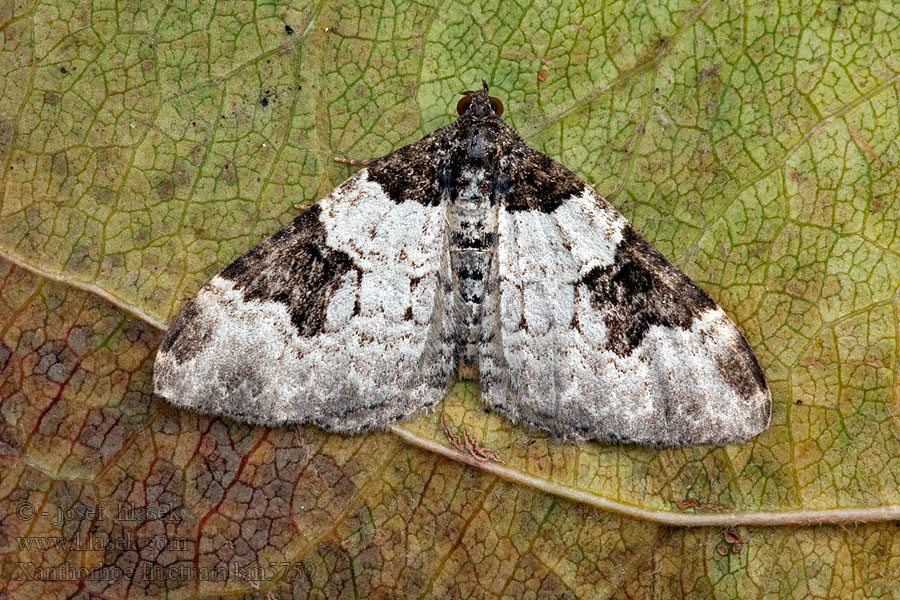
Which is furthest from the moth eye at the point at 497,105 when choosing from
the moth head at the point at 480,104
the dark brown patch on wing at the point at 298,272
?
the dark brown patch on wing at the point at 298,272

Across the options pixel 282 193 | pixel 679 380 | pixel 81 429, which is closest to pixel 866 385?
pixel 679 380

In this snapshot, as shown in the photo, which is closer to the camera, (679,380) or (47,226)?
(679,380)

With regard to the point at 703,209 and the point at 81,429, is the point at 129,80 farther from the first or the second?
the point at 703,209

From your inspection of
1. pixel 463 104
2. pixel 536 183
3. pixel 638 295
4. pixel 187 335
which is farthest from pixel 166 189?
pixel 638 295

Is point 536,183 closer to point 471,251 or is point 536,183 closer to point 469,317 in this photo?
point 471,251

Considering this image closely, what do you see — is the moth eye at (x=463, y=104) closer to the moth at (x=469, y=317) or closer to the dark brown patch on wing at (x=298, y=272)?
the moth at (x=469, y=317)

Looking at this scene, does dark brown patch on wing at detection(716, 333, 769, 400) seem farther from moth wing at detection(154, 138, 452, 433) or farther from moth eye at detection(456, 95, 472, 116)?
moth eye at detection(456, 95, 472, 116)
